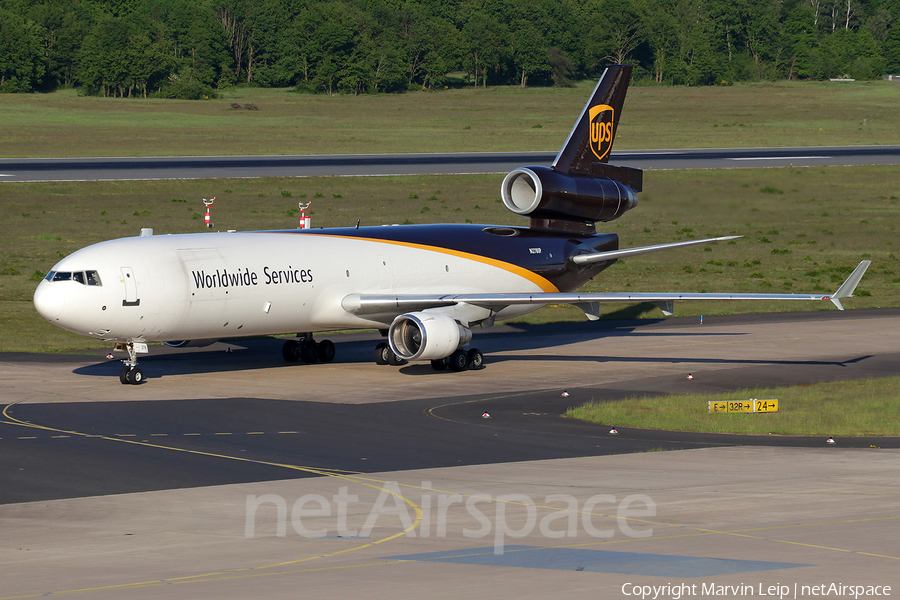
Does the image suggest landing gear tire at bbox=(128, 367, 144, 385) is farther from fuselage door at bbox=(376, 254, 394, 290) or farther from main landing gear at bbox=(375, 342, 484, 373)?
fuselage door at bbox=(376, 254, 394, 290)

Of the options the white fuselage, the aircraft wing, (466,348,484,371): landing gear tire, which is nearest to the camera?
the white fuselage

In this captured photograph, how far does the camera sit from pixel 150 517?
74.8ft

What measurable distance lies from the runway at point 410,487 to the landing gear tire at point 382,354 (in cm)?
51

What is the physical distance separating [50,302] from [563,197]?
22133 millimetres

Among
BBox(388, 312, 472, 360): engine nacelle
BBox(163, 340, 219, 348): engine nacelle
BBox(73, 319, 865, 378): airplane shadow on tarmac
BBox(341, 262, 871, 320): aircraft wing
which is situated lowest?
BBox(73, 319, 865, 378): airplane shadow on tarmac

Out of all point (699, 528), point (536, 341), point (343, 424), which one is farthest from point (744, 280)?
point (699, 528)

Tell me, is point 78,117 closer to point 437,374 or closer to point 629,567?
point 437,374

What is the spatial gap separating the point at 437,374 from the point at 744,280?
94.7ft

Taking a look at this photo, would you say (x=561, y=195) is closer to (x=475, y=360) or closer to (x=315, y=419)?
(x=475, y=360)

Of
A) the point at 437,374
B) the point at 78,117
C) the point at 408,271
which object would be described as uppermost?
the point at 78,117

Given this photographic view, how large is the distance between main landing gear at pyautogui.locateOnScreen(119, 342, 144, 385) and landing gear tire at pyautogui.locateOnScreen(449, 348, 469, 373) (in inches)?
452

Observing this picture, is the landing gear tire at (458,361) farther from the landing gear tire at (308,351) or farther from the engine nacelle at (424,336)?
the landing gear tire at (308,351)

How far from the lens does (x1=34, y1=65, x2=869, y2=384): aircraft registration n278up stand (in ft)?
128

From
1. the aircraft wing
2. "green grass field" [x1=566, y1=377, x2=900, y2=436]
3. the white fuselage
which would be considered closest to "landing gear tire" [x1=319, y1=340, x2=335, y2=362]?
the white fuselage
